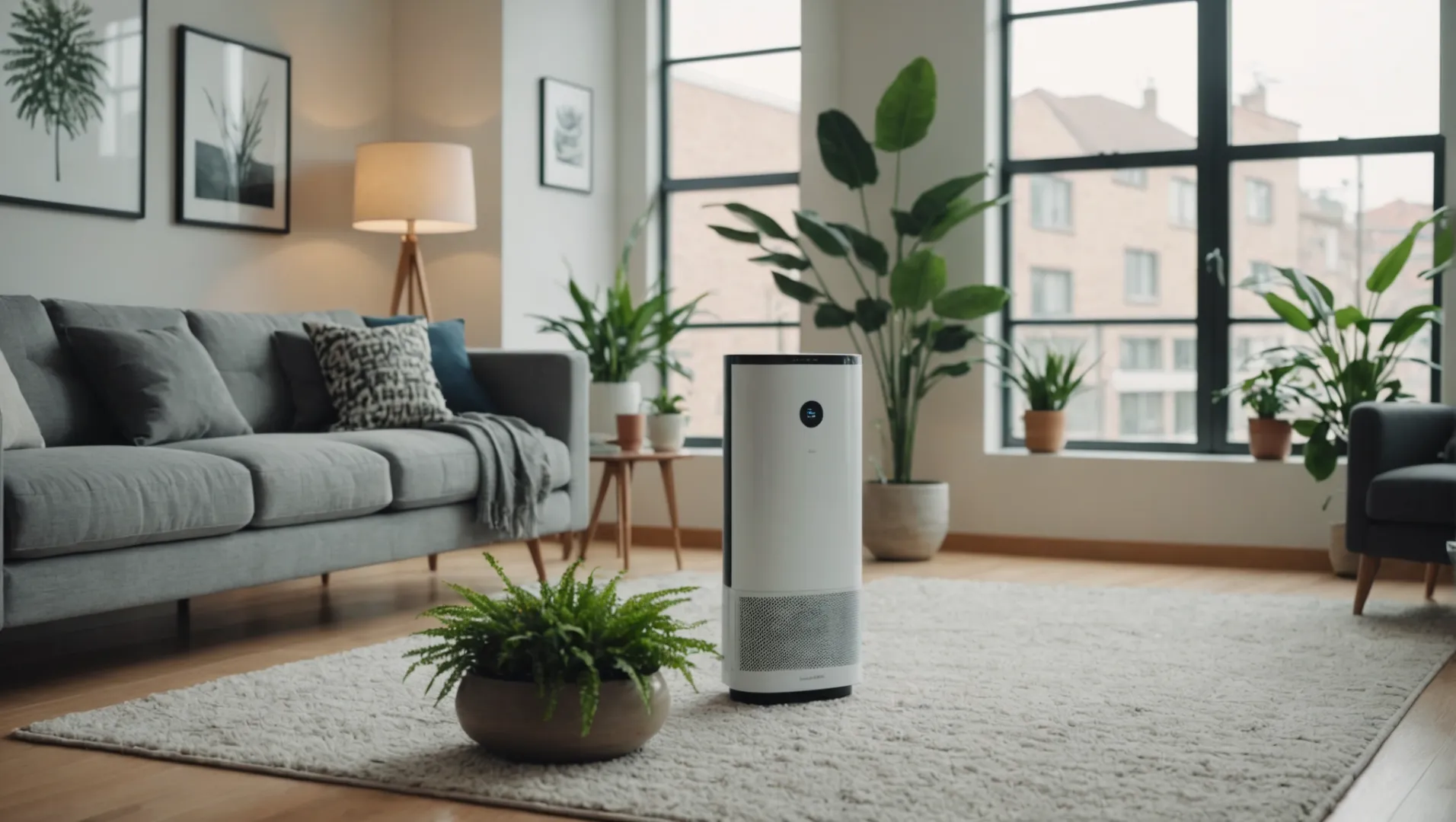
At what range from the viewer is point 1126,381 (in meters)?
5.80

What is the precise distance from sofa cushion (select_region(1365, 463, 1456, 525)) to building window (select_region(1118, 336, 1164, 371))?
174 cm

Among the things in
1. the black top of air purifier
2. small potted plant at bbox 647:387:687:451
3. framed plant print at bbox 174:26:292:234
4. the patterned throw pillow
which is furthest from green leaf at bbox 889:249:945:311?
the black top of air purifier

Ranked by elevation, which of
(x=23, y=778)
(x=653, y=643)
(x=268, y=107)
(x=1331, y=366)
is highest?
(x=268, y=107)

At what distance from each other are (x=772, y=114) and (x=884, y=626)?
3098 mm

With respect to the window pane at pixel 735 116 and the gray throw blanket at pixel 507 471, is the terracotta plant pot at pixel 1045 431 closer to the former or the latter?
the window pane at pixel 735 116

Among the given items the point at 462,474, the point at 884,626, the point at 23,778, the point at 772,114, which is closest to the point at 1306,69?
the point at 772,114

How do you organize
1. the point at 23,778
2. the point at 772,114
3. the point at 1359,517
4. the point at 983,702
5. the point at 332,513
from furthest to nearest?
the point at 772,114
the point at 1359,517
the point at 332,513
the point at 983,702
the point at 23,778

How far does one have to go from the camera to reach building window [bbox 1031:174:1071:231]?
5.93m

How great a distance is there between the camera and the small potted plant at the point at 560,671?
239 cm

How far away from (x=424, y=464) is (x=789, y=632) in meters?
1.45

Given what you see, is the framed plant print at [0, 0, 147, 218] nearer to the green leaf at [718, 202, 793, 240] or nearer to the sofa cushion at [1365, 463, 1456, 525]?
the green leaf at [718, 202, 793, 240]

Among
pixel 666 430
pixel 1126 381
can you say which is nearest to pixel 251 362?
pixel 666 430

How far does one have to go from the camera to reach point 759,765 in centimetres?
245

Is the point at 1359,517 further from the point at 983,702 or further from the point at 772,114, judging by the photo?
the point at 772,114
